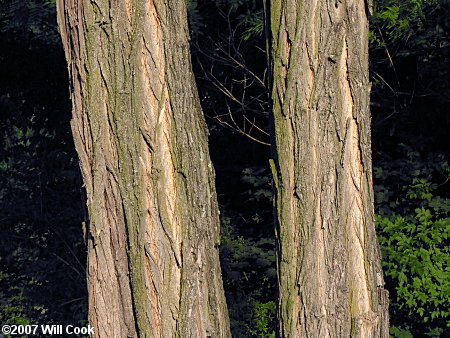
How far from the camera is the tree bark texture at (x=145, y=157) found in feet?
11.4

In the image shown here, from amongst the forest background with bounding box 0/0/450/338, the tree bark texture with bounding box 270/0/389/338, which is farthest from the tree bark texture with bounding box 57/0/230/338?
the forest background with bounding box 0/0/450/338

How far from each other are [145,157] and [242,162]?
5.22 metres

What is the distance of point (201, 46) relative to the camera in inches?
333

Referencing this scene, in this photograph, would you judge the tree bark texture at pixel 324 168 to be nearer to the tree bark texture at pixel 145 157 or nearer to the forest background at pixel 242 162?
the tree bark texture at pixel 145 157

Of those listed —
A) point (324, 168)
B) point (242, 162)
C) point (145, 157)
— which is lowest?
point (242, 162)

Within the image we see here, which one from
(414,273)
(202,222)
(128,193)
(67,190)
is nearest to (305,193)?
(202,222)

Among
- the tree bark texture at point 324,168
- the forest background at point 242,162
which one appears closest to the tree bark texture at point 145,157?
the tree bark texture at point 324,168

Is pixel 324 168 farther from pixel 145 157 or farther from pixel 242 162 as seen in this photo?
pixel 242 162

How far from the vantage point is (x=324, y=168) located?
345 cm

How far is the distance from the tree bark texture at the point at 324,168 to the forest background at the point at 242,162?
341cm

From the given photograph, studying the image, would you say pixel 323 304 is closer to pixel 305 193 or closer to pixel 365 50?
pixel 305 193

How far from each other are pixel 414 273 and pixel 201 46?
3.21 meters

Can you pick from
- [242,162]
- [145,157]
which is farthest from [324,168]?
[242,162]

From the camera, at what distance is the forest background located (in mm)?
7184
